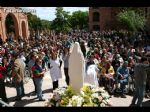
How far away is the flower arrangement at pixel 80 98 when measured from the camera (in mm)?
7074

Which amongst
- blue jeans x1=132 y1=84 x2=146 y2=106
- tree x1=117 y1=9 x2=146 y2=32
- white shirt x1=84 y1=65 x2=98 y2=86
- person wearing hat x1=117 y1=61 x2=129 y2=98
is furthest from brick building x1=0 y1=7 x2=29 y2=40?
blue jeans x1=132 y1=84 x2=146 y2=106

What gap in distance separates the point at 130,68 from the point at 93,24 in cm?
5178

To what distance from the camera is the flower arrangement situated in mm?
7074

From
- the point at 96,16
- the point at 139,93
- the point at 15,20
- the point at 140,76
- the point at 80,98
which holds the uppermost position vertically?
the point at 96,16

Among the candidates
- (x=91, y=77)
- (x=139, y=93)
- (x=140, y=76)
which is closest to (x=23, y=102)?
(x=91, y=77)

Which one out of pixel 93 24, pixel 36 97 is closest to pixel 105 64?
pixel 36 97

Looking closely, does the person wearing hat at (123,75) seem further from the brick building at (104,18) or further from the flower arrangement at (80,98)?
the brick building at (104,18)

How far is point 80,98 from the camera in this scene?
279 inches

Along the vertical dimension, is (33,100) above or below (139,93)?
below

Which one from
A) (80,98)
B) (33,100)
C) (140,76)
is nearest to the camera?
(80,98)

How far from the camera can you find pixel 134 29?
36562 mm

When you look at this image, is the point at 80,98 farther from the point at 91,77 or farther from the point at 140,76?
the point at 91,77
